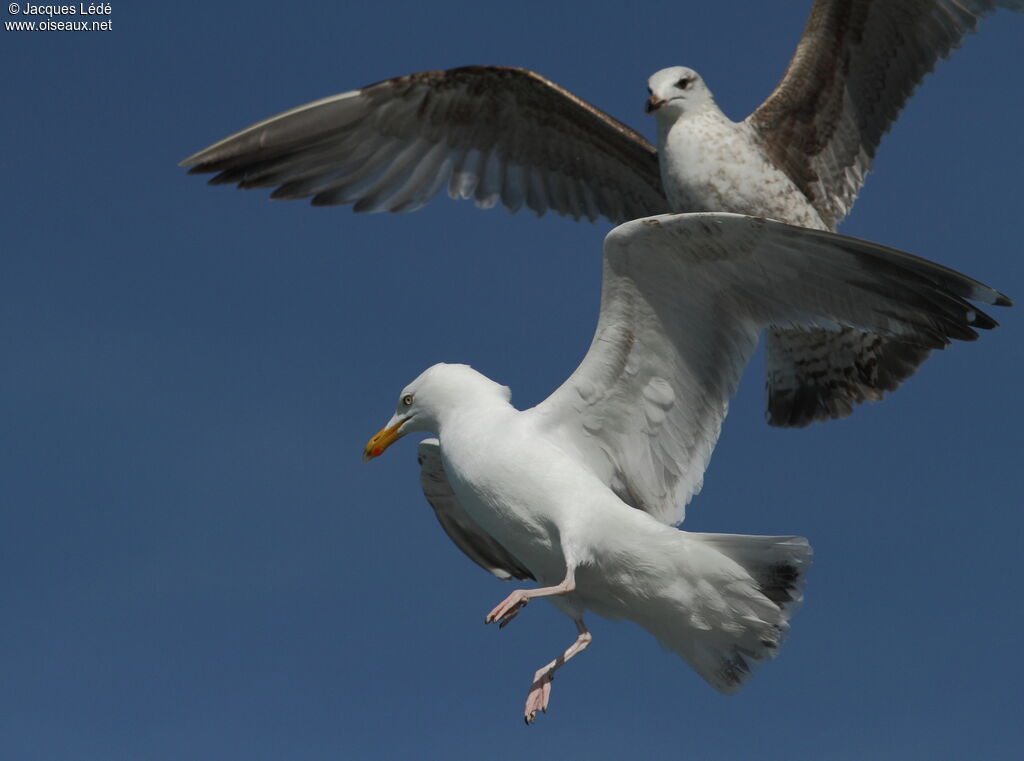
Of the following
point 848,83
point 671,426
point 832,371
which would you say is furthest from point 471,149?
point 671,426

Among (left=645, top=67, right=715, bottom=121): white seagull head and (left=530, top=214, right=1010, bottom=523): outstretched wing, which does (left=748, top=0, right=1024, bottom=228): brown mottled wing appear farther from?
(left=530, top=214, right=1010, bottom=523): outstretched wing

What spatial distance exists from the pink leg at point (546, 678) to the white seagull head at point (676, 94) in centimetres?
359

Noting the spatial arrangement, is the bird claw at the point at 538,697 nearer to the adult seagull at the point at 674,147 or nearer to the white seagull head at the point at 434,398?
the white seagull head at the point at 434,398

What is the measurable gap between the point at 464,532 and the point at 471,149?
9.70 ft

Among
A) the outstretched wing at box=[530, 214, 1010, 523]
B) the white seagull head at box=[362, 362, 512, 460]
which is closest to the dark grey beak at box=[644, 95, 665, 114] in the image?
the white seagull head at box=[362, 362, 512, 460]

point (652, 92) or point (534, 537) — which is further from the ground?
point (652, 92)

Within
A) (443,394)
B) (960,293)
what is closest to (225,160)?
(443,394)

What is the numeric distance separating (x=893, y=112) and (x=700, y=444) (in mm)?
3276

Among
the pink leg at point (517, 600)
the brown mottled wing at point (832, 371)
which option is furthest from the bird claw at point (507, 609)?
the brown mottled wing at point (832, 371)

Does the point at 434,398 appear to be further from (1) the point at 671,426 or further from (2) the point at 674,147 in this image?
(2) the point at 674,147

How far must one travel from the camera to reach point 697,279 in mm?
6969

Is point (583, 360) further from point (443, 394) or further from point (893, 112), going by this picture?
point (893, 112)

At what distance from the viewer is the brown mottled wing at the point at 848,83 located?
9.28 metres

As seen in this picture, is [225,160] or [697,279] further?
[225,160]
